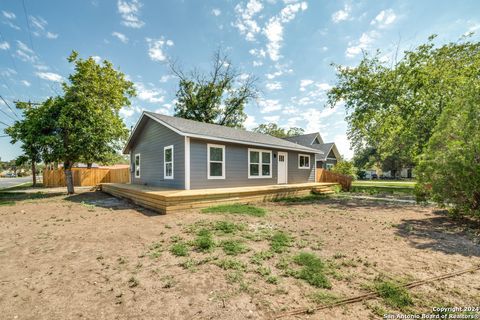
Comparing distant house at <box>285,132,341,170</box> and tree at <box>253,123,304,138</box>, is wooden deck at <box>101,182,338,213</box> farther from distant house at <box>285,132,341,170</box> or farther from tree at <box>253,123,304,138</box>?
tree at <box>253,123,304,138</box>

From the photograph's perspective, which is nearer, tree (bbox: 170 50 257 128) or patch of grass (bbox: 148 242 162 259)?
patch of grass (bbox: 148 242 162 259)

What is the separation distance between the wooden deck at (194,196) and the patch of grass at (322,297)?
541 cm

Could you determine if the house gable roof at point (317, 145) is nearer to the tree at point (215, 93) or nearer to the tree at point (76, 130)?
the tree at point (215, 93)

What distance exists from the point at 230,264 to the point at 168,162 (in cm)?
788

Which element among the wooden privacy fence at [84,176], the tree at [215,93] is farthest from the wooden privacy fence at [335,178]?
the wooden privacy fence at [84,176]

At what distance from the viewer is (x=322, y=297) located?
243 cm

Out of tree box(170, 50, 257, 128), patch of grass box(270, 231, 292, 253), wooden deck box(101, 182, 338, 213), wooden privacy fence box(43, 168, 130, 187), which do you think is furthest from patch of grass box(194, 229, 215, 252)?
tree box(170, 50, 257, 128)

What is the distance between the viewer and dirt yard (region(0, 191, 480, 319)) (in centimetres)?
230

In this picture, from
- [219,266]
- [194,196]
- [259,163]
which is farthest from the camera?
[259,163]

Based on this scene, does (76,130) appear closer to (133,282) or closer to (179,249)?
(179,249)

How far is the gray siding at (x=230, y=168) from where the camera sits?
911cm

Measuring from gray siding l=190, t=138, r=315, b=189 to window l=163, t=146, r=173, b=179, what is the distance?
5.19ft

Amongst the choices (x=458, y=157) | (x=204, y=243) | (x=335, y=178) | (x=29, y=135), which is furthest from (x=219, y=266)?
(x=335, y=178)

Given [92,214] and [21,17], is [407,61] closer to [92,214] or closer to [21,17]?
[92,214]
